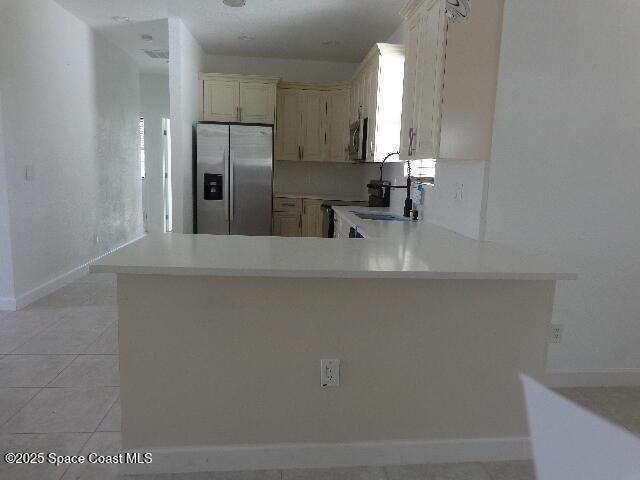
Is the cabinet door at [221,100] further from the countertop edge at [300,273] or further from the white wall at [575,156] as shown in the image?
the countertop edge at [300,273]

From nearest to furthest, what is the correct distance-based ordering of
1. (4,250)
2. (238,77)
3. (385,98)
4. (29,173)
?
(4,250) → (29,173) → (385,98) → (238,77)

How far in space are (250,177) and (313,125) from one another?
50.4 inches

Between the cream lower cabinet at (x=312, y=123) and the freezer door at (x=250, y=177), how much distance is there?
0.71 m

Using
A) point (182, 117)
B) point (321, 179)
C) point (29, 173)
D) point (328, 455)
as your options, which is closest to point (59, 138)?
point (29, 173)

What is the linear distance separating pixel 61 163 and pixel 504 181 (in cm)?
402

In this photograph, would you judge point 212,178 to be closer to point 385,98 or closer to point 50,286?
point 50,286

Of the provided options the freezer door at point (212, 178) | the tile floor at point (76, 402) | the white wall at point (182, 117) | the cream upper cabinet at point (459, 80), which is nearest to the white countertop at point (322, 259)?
the cream upper cabinet at point (459, 80)

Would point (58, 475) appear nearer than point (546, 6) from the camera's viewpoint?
Yes

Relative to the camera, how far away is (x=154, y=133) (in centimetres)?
761

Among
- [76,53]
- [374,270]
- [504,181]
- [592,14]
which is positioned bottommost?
[374,270]

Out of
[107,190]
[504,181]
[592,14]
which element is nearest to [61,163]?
[107,190]

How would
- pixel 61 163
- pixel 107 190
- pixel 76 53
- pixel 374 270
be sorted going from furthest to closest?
pixel 107 190, pixel 76 53, pixel 61 163, pixel 374 270

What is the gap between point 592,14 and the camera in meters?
2.21

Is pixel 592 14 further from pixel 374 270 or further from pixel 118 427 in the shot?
pixel 118 427
